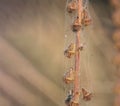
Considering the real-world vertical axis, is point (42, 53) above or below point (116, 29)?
below

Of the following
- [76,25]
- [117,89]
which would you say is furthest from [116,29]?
[76,25]

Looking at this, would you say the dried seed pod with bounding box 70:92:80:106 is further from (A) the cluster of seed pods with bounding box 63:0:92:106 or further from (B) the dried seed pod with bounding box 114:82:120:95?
(B) the dried seed pod with bounding box 114:82:120:95

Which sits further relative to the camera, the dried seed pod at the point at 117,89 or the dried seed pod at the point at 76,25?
the dried seed pod at the point at 117,89

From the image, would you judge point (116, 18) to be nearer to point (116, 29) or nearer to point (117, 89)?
point (116, 29)

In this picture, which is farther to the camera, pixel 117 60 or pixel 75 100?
pixel 117 60

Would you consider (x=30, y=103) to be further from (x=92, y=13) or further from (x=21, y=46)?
(x=92, y=13)

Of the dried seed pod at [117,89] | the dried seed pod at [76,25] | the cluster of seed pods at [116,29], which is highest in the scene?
the dried seed pod at [76,25]

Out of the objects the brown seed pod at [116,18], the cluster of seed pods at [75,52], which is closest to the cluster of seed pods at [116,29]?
the brown seed pod at [116,18]

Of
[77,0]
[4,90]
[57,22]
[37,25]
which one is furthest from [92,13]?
[4,90]

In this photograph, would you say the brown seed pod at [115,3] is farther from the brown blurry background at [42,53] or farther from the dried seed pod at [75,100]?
the dried seed pod at [75,100]
